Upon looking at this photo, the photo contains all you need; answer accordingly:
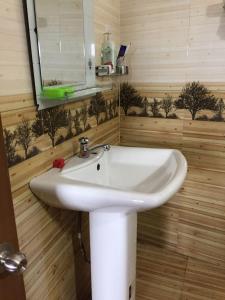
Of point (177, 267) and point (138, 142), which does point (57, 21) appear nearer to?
point (138, 142)

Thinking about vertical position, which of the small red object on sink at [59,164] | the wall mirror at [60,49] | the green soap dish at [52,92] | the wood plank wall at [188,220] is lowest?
the wood plank wall at [188,220]

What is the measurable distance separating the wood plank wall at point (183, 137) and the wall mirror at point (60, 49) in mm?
452

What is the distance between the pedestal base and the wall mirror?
1.91ft

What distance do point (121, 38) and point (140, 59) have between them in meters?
0.20

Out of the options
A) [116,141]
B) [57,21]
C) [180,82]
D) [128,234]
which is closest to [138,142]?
[116,141]

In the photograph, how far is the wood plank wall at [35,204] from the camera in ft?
2.98

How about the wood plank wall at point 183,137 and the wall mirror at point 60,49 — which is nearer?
the wall mirror at point 60,49

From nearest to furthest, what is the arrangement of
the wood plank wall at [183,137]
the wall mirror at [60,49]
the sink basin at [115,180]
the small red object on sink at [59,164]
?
1. the sink basin at [115,180]
2. the wall mirror at [60,49]
3. the small red object on sink at [59,164]
4. the wood plank wall at [183,137]

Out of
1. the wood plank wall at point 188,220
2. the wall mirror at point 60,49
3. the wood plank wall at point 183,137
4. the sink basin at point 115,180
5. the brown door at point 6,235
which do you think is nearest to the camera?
the brown door at point 6,235

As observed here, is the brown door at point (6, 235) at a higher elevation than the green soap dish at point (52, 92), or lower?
lower

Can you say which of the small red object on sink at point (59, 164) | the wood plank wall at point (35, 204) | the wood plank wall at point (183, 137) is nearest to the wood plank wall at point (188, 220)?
the wood plank wall at point (183, 137)

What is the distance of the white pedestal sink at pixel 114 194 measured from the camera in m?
0.91

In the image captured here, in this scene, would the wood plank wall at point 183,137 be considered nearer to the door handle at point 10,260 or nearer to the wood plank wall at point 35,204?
the wood plank wall at point 35,204

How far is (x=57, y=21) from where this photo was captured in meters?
1.18
